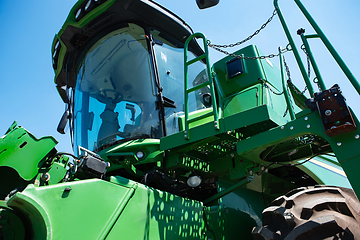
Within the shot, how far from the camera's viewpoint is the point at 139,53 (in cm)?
414

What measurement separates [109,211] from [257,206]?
2.32 meters

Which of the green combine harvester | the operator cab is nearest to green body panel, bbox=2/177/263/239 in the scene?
the green combine harvester

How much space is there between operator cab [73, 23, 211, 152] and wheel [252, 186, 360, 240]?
1.71m

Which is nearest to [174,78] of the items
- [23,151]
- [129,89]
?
[129,89]

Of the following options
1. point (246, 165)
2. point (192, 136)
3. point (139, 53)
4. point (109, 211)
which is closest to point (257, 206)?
point (246, 165)

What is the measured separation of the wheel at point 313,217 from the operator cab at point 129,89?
171cm

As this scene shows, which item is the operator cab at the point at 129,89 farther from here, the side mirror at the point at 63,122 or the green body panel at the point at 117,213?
the green body panel at the point at 117,213

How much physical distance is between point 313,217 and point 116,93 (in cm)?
279

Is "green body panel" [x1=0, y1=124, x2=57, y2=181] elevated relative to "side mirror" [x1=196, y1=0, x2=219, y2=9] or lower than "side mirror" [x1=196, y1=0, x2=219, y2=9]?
lower

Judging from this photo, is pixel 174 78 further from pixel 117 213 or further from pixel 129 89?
pixel 117 213

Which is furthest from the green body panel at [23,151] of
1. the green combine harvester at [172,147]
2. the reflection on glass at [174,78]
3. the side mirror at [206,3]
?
the side mirror at [206,3]

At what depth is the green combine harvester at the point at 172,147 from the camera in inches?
86.7

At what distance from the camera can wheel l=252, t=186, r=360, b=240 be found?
7.38 feet

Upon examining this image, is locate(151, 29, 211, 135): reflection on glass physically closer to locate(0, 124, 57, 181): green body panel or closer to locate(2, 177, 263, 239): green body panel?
locate(2, 177, 263, 239): green body panel
